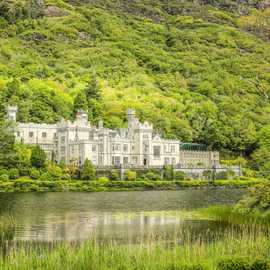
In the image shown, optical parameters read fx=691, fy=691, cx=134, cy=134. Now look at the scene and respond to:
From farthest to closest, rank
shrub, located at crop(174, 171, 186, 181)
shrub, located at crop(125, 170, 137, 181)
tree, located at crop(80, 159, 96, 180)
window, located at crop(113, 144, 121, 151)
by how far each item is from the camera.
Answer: window, located at crop(113, 144, 121, 151) → shrub, located at crop(174, 171, 186, 181) → shrub, located at crop(125, 170, 137, 181) → tree, located at crop(80, 159, 96, 180)

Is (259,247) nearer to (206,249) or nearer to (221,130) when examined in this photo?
(206,249)

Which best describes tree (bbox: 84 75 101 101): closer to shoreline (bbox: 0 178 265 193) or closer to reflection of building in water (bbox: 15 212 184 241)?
shoreline (bbox: 0 178 265 193)

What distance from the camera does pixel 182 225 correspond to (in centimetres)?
3866

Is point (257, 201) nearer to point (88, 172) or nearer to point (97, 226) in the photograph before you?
point (97, 226)

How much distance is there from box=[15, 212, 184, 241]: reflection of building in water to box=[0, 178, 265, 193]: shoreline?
34281 mm

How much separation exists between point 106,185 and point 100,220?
43692mm

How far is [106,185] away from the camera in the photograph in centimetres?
8650

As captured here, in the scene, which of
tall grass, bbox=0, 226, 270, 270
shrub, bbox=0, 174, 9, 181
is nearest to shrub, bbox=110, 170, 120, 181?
shrub, bbox=0, 174, 9, 181

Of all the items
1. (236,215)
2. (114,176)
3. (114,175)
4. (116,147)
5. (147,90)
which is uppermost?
(147,90)

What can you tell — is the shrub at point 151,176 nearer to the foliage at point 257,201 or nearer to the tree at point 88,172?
the tree at point 88,172

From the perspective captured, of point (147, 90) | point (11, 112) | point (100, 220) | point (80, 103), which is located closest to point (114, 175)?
point (11, 112)

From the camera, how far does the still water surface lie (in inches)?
1361

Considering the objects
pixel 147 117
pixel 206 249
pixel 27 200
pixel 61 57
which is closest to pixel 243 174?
pixel 147 117

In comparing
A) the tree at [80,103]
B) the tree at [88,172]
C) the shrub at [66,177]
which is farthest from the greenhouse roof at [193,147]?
the shrub at [66,177]
